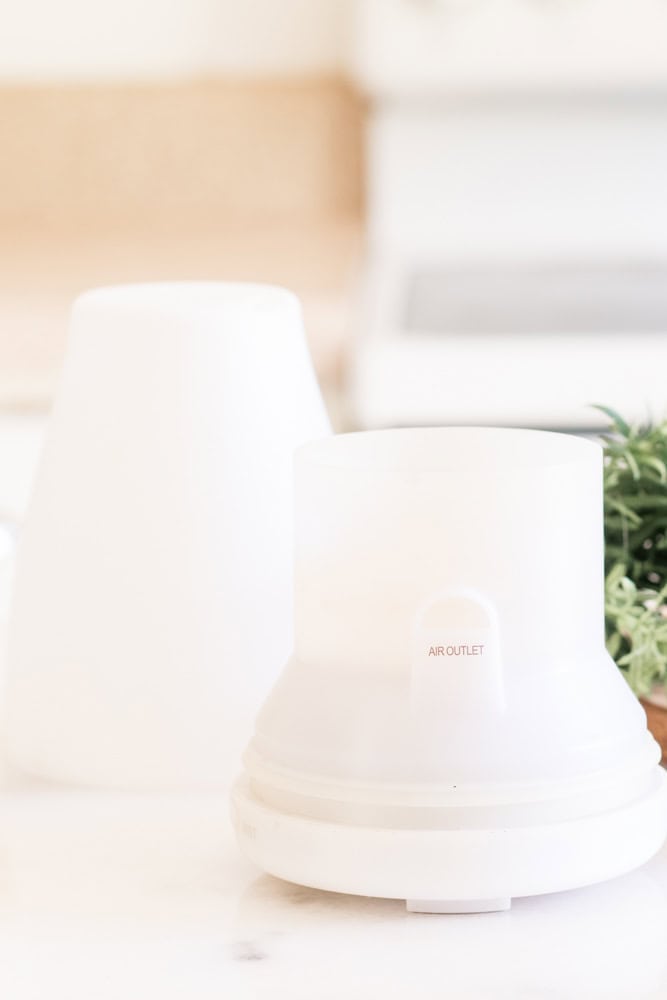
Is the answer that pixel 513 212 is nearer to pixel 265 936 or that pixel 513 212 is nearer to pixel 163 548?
pixel 163 548

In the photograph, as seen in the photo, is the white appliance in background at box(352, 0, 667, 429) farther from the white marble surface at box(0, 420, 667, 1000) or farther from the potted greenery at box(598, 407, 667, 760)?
the white marble surface at box(0, 420, 667, 1000)

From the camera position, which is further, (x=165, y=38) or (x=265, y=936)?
(x=165, y=38)

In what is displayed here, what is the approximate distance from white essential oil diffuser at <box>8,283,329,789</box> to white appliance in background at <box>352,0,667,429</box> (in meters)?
0.77

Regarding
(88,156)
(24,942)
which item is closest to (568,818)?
(24,942)

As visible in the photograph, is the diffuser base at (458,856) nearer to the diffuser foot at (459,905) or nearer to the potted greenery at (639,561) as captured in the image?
the diffuser foot at (459,905)

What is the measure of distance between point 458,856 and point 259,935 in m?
0.05

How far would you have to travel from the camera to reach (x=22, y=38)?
2119 mm

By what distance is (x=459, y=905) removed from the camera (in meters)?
0.40

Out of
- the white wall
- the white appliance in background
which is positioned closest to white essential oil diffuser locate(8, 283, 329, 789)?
the white appliance in background

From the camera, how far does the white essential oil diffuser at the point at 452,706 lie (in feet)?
1.26

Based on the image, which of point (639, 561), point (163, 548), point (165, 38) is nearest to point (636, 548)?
point (639, 561)

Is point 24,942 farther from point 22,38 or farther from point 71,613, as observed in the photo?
point 22,38

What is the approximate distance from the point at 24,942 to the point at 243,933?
2.2 inches

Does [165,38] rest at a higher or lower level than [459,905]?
higher
